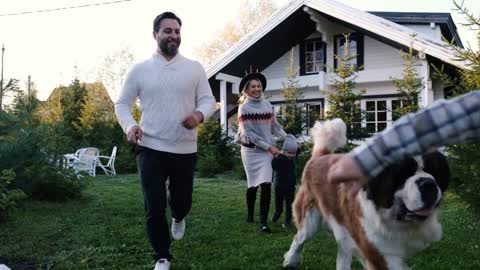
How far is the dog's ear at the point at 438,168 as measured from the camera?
2.68m

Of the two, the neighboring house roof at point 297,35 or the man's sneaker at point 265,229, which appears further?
the neighboring house roof at point 297,35

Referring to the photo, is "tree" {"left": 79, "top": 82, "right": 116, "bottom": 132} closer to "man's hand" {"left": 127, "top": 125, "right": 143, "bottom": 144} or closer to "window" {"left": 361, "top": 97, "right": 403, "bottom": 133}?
"window" {"left": 361, "top": 97, "right": 403, "bottom": 133}

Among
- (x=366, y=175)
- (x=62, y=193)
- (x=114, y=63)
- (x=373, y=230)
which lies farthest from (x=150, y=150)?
(x=114, y=63)

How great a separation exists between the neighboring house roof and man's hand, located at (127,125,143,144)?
36.4 ft

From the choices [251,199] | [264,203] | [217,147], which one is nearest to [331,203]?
[264,203]

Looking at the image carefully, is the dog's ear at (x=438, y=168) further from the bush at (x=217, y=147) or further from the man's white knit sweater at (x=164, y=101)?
the bush at (x=217, y=147)

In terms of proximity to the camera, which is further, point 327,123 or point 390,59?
point 390,59

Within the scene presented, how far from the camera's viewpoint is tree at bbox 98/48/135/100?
135ft

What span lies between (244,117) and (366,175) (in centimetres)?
445

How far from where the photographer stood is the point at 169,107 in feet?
13.8

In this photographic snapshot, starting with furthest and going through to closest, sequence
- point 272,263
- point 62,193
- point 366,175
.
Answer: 1. point 62,193
2. point 272,263
3. point 366,175

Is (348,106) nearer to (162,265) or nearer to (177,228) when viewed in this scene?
(177,228)

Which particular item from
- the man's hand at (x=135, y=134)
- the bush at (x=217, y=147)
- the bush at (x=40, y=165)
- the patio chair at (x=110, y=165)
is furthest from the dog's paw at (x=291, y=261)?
the patio chair at (x=110, y=165)

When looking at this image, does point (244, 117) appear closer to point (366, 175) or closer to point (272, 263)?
point (272, 263)
